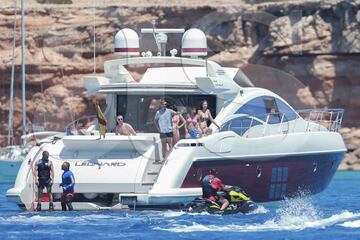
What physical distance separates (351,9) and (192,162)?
32.6 m

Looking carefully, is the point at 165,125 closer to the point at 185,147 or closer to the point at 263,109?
the point at 185,147

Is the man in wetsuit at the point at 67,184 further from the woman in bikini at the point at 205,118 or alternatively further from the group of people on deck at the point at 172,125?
the woman in bikini at the point at 205,118

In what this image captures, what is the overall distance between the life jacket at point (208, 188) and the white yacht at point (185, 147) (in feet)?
1.16

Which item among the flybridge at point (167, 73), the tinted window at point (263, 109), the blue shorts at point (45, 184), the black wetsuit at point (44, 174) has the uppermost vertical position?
the flybridge at point (167, 73)

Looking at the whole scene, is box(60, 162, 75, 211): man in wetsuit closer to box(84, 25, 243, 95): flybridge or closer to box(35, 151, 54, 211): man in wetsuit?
box(35, 151, 54, 211): man in wetsuit

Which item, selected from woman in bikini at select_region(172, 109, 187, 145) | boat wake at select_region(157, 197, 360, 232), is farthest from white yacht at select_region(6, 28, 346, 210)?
boat wake at select_region(157, 197, 360, 232)

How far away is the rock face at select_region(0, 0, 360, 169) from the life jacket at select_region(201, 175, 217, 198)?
29.4 m

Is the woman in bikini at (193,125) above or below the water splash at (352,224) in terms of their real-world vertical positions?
above

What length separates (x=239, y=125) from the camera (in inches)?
1038

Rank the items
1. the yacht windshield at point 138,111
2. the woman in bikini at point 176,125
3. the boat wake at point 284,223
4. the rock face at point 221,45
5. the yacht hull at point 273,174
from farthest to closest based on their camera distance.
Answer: the rock face at point 221,45, the yacht windshield at point 138,111, the woman in bikini at point 176,125, the yacht hull at point 273,174, the boat wake at point 284,223

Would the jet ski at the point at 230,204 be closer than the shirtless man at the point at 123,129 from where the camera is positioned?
Yes

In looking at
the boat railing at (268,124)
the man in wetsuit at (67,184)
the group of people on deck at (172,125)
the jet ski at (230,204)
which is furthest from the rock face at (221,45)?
the jet ski at (230,204)

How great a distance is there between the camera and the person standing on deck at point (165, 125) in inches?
1013

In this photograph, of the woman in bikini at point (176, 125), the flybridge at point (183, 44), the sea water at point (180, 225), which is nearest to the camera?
the sea water at point (180, 225)
